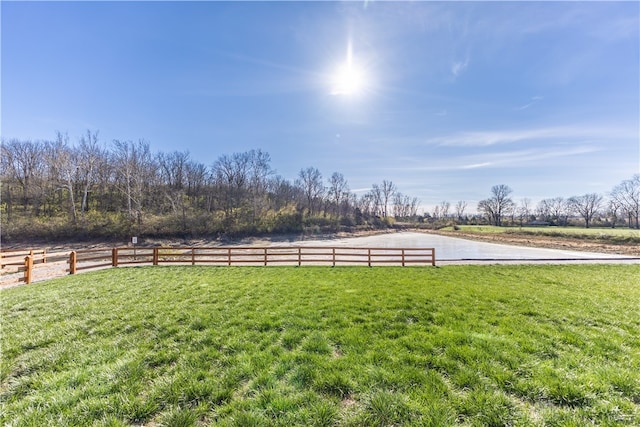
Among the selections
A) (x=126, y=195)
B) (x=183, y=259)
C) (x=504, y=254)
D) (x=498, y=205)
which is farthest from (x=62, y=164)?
(x=498, y=205)

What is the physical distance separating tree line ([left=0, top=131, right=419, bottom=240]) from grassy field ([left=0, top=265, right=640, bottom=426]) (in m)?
27.8

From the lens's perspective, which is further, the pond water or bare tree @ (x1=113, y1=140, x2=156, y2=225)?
bare tree @ (x1=113, y1=140, x2=156, y2=225)

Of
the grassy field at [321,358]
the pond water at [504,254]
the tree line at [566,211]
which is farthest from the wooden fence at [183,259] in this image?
the tree line at [566,211]

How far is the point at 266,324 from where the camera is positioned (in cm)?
426

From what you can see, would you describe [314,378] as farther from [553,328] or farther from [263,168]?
[263,168]

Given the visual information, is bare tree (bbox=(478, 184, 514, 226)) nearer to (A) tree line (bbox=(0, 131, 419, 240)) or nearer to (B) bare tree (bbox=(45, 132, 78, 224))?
(A) tree line (bbox=(0, 131, 419, 240))

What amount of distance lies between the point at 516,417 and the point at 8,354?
241 inches

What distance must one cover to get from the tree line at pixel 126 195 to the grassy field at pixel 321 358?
91.3ft

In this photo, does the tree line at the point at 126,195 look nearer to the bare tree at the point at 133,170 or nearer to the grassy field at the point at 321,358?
the bare tree at the point at 133,170

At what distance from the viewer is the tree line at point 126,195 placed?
2819cm

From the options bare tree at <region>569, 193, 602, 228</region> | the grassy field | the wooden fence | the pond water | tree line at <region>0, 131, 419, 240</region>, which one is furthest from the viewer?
bare tree at <region>569, 193, 602, 228</region>

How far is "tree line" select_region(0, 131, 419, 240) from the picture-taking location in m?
28.2

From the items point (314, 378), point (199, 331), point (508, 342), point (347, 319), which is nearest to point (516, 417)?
point (508, 342)

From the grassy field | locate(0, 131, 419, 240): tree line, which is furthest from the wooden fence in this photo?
locate(0, 131, 419, 240): tree line
